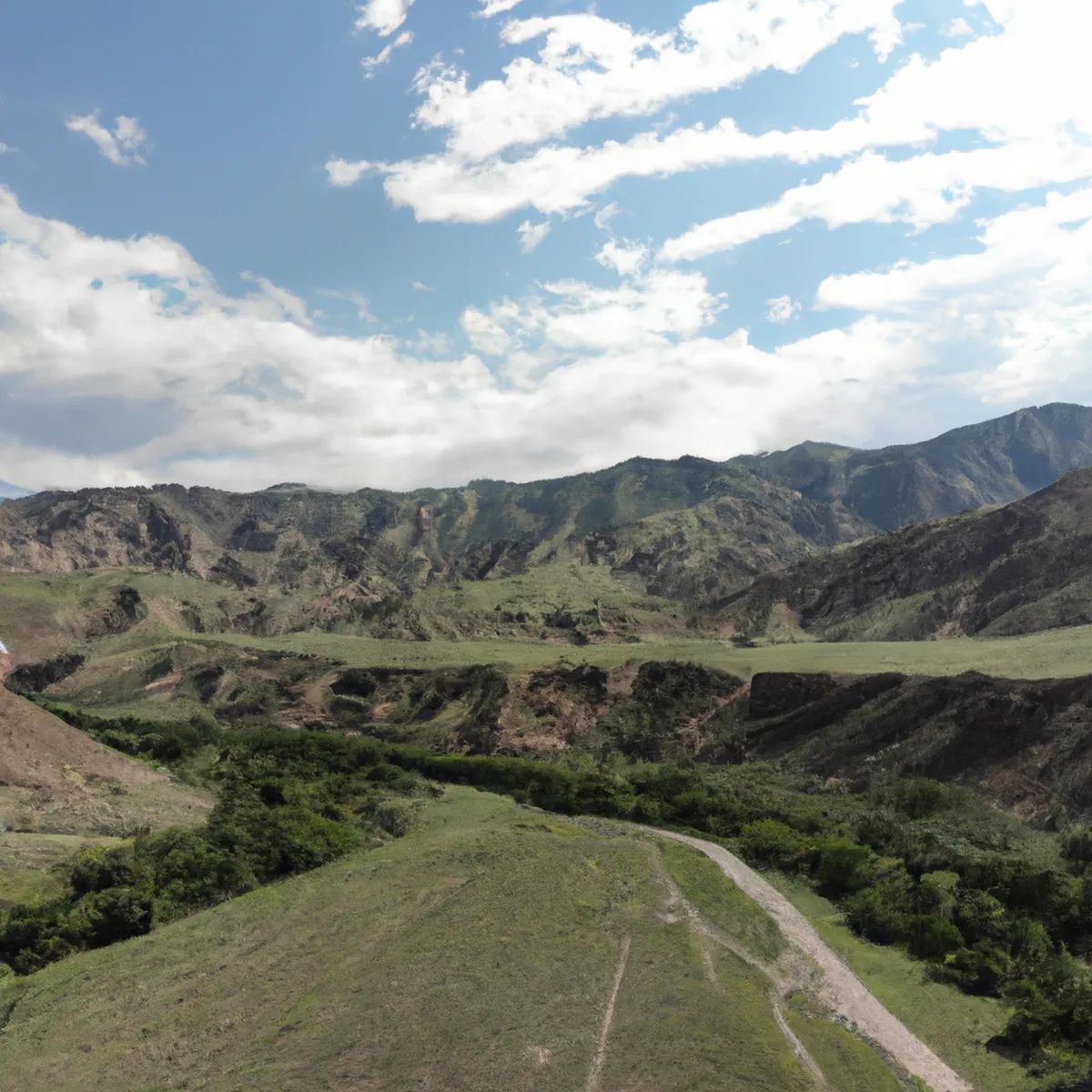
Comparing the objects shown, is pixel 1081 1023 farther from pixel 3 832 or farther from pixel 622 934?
pixel 3 832

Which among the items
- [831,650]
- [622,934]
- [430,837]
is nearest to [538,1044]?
[622,934]

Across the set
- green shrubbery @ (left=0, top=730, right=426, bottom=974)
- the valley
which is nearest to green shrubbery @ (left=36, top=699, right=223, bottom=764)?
the valley

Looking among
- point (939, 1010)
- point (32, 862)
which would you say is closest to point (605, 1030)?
point (939, 1010)

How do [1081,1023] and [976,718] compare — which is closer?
[1081,1023]

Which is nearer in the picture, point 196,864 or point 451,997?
point 451,997

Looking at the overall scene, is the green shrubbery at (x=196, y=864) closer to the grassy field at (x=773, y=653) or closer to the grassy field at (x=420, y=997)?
the grassy field at (x=420, y=997)

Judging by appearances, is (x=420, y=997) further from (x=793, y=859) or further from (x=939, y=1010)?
(x=793, y=859)

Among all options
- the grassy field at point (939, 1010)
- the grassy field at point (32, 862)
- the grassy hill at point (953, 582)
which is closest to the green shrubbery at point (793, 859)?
the grassy field at point (939, 1010)

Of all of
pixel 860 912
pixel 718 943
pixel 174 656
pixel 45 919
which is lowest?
pixel 860 912
